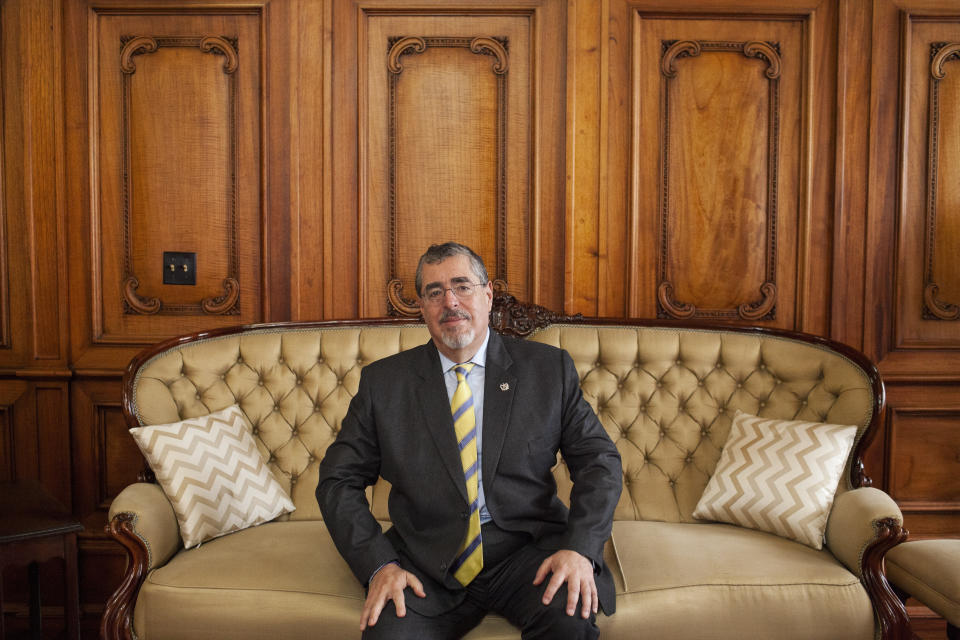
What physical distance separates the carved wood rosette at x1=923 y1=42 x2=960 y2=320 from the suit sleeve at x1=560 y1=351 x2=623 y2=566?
180cm

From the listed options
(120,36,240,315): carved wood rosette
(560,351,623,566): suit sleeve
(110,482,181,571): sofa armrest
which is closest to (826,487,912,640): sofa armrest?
(560,351,623,566): suit sleeve

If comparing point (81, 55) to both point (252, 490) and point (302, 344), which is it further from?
point (252, 490)

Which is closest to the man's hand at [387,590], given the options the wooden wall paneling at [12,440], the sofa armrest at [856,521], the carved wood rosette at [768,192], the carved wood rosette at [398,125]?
the sofa armrest at [856,521]

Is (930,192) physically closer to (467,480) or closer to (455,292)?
(455,292)

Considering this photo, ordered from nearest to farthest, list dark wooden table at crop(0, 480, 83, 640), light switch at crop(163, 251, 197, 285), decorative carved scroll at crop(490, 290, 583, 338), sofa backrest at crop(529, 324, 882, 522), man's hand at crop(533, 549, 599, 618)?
man's hand at crop(533, 549, 599, 618)
dark wooden table at crop(0, 480, 83, 640)
sofa backrest at crop(529, 324, 882, 522)
decorative carved scroll at crop(490, 290, 583, 338)
light switch at crop(163, 251, 197, 285)

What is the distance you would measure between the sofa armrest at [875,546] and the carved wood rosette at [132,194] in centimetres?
233

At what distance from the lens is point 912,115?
267 cm

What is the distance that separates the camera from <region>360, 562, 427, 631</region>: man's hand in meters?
1.48

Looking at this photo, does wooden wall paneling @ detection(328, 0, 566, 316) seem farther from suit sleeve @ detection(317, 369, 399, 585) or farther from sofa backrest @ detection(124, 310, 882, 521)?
suit sleeve @ detection(317, 369, 399, 585)

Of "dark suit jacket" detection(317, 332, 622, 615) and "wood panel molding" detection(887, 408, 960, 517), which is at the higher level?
"dark suit jacket" detection(317, 332, 622, 615)

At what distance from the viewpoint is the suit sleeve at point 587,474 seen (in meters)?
1.57

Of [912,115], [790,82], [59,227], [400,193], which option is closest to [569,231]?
[400,193]

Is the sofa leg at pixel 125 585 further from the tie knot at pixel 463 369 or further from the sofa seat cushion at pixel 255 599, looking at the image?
the tie knot at pixel 463 369

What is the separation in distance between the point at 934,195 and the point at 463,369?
2.20 meters
